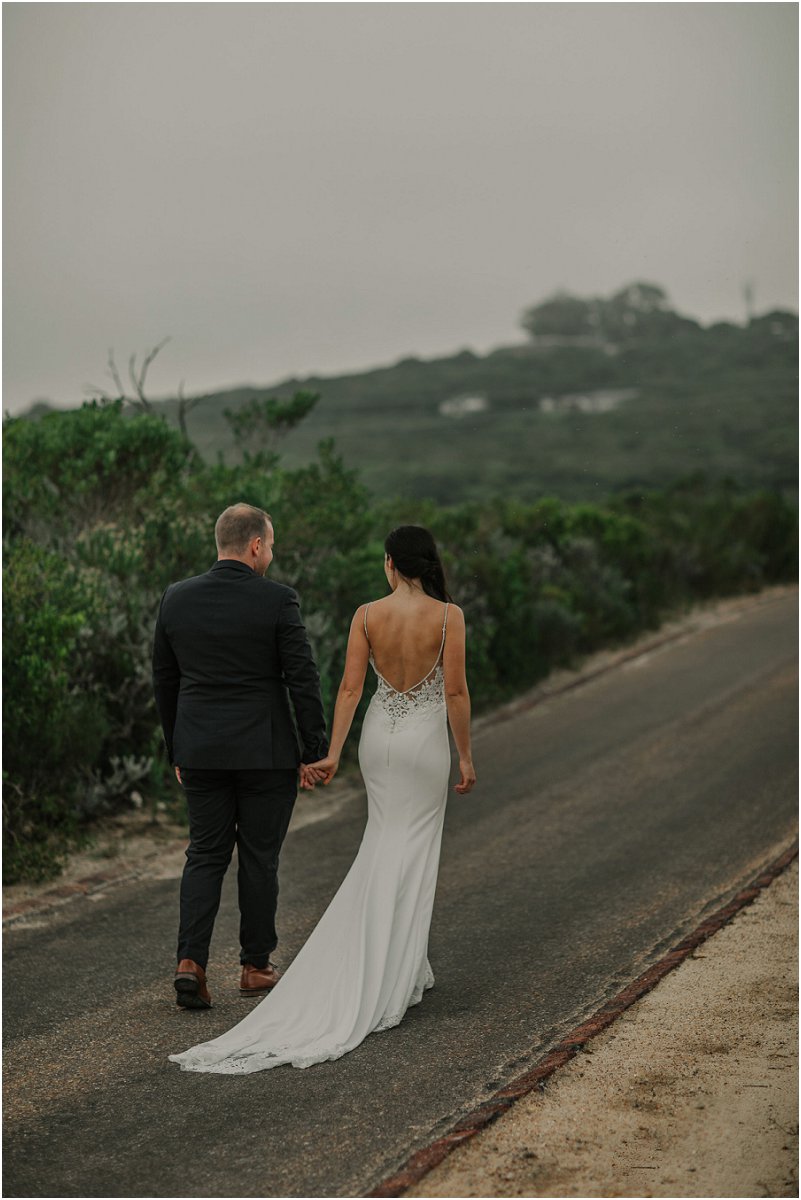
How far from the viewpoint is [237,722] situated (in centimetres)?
650

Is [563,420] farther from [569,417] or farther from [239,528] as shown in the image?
[239,528]

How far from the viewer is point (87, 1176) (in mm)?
4785

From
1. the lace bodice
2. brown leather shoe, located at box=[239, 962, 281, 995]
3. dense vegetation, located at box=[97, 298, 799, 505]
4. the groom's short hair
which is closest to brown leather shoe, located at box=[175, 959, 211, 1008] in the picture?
brown leather shoe, located at box=[239, 962, 281, 995]

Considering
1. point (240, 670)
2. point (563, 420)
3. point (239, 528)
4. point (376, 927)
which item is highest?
point (563, 420)

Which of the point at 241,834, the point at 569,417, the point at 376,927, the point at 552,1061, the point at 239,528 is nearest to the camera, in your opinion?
the point at 552,1061

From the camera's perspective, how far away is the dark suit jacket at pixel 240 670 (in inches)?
255

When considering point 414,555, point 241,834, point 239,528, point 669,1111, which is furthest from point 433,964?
point 239,528

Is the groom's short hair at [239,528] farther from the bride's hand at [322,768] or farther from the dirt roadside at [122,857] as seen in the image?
the dirt roadside at [122,857]

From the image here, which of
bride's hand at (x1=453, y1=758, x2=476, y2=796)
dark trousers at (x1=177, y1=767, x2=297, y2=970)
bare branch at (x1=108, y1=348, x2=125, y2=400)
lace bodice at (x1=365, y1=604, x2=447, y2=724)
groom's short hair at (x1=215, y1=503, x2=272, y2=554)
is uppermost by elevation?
bare branch at (x1=108, y1=348, x2=125, y2=400)

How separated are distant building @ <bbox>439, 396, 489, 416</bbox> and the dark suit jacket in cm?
7606

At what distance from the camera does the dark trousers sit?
Result: 21.7 ft

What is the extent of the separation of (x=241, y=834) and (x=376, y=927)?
88cm

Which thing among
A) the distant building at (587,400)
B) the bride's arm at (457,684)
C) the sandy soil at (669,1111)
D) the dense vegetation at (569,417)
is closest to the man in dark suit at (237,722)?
the bride's arm at (457,684)

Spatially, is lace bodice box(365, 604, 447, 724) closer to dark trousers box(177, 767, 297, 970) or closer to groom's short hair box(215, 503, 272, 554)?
dark trousers box(177, 767, 297, 970)
